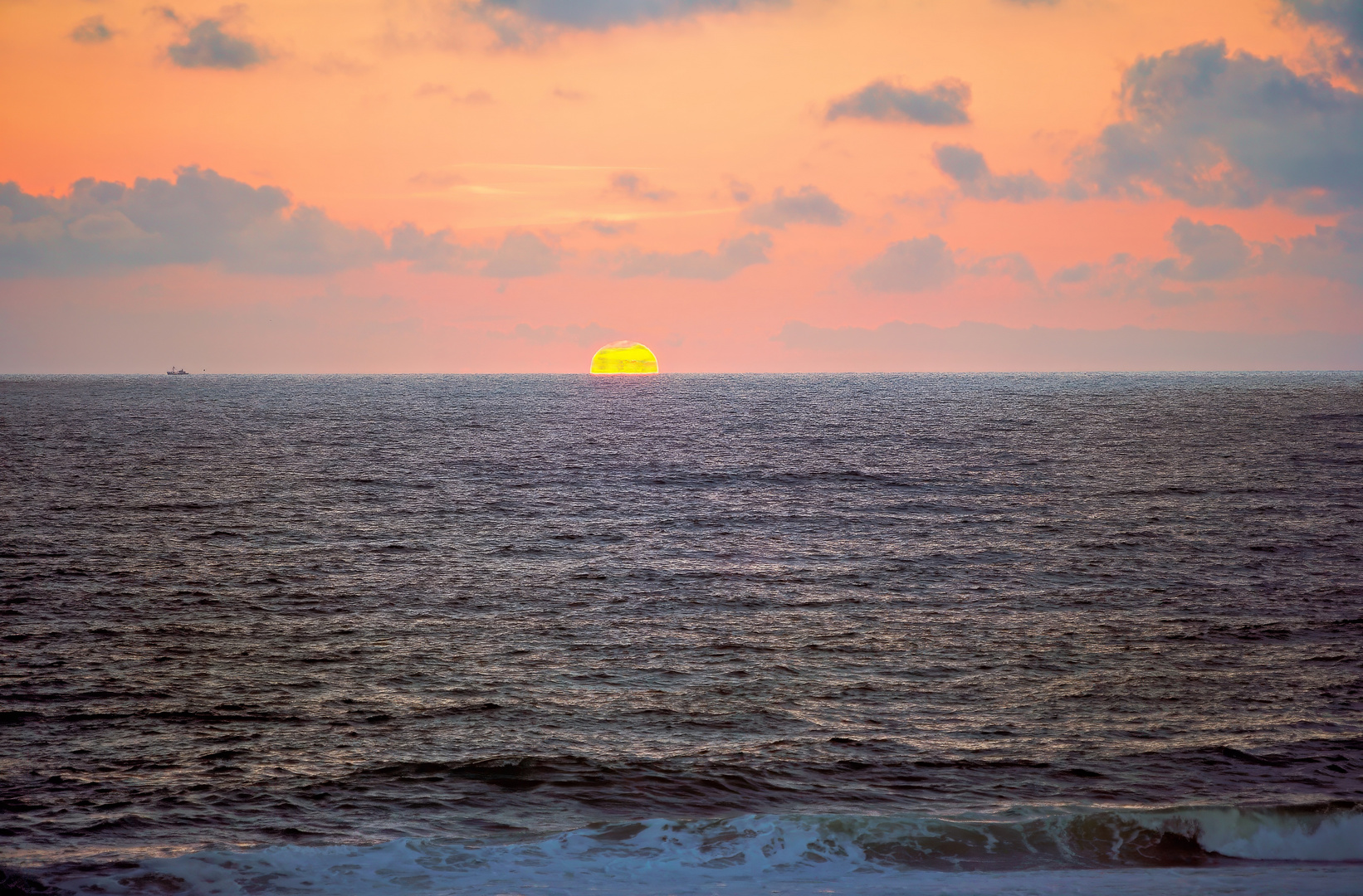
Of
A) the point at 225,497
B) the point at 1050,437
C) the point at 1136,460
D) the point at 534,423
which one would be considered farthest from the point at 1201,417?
the point at 225,497

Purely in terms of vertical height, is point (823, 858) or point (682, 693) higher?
point (682, 693)

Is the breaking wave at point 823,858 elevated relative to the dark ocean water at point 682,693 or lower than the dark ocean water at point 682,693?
lower

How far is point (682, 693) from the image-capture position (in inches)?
875

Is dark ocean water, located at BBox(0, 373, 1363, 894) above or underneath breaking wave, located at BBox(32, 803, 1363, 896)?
above

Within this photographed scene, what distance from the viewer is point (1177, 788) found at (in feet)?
56.0

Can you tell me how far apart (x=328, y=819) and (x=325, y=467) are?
5680cm

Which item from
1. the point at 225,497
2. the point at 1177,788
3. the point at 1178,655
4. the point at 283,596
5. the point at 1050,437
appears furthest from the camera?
the point at 1050,437

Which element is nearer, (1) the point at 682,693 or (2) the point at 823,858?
(2) the point at 823,858

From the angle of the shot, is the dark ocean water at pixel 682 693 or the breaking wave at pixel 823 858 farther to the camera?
the dark ocean water at pixel 682 693

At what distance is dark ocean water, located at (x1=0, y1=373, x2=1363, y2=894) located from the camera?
49.4ft

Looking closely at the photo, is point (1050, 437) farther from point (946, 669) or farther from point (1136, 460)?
point (946, 669)

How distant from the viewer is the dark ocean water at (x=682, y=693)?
49.4 feet

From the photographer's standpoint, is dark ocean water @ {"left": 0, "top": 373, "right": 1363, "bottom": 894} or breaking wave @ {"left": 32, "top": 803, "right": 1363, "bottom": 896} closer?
breaking wave @ {"left": 32, "top": 803, "right": 1363, "bottom": 896}

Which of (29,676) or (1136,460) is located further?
(1136,460)
